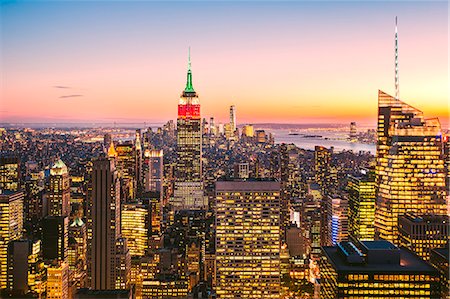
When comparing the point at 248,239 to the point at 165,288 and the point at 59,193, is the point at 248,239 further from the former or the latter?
the point at 59,193

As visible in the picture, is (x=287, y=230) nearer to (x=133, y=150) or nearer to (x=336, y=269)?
(x=133, y=150)

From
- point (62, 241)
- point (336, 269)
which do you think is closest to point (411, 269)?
point (336, 269)

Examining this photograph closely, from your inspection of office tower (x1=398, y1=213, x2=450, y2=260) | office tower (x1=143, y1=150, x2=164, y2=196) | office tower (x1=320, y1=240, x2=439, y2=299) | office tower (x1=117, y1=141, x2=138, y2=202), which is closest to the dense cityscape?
office tower (x1=398, y1=213, x2=450, y2=260)

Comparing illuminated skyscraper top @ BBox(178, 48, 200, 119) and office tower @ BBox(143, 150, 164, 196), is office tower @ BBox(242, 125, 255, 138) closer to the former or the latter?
office tower @ BBox(143, 150, 164, 196)

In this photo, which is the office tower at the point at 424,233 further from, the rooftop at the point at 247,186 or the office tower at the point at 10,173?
the office tower at the point at 10,173

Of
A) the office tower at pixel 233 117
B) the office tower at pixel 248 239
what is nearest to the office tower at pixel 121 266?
the office tower at pixel 248 239
